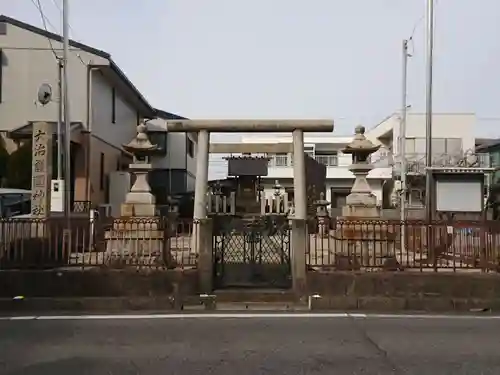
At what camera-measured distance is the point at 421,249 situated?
1234 centimetres

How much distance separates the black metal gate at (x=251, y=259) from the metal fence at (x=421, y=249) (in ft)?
2.43

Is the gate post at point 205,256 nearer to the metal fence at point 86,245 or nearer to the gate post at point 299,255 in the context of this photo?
the metal fence at point 86,245

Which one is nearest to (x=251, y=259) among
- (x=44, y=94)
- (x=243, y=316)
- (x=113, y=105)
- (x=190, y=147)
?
(x=243, y=316)

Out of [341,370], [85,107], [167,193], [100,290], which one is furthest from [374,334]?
[167,193]

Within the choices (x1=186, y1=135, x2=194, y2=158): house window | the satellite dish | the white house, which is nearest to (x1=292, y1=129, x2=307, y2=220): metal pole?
the white house

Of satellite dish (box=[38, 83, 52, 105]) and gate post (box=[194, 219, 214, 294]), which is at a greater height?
satellite dish (box=[38, 83, 52, 105])

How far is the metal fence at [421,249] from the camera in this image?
1220cm

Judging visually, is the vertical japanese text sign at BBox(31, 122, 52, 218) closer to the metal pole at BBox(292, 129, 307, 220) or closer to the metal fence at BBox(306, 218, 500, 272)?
the metal pole at BBox(292, 129, 307, 220)

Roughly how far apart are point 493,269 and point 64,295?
329 inches

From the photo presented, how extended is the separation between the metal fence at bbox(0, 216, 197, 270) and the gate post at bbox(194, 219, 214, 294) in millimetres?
198

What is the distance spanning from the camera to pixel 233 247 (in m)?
13.0

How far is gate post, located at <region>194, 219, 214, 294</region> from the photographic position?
481 inches

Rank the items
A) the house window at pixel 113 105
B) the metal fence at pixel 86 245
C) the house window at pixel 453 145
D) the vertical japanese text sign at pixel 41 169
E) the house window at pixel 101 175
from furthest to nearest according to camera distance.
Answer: the house window at pixel 453 145 < the house window at pixel 113 105 < the house window at pixel 101 175 < the vertical japanese text sign at pixel 41 169 < the metal fence at pixel 86 245

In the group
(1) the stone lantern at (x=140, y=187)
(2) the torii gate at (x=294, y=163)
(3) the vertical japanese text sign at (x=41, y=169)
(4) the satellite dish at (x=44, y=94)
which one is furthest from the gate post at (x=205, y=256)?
(4) the satellite dish at (x=44, y=94)
